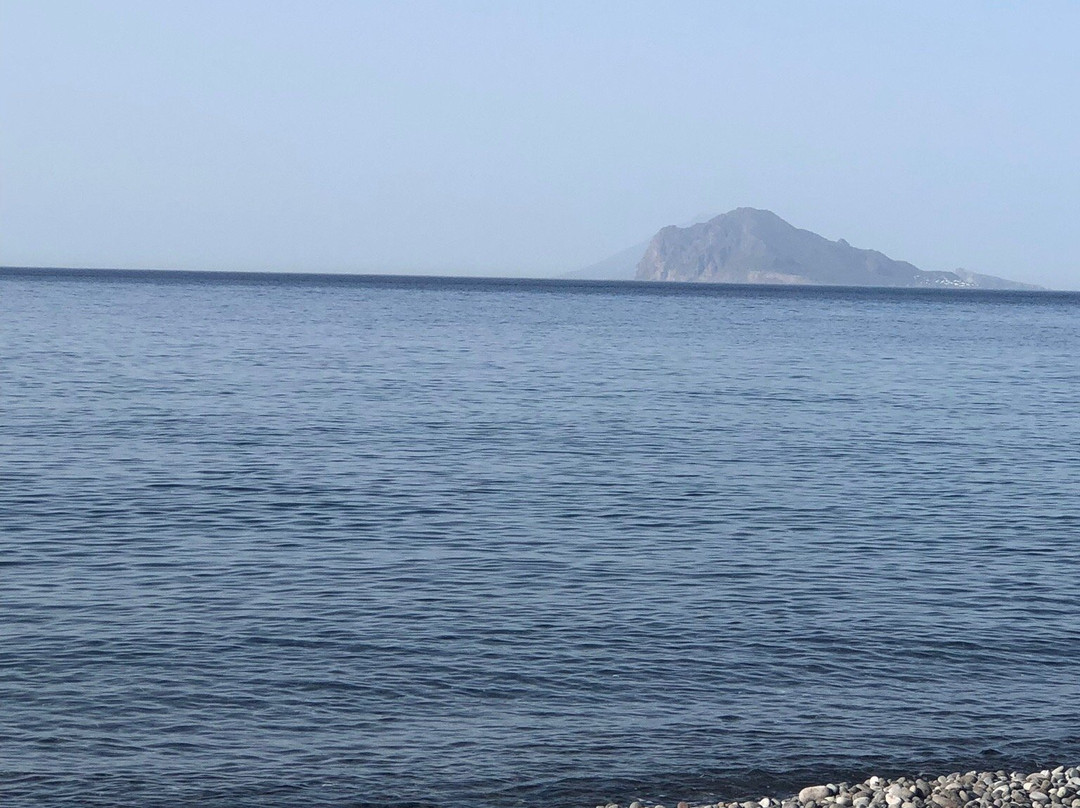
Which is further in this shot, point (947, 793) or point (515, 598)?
point (515, 598)

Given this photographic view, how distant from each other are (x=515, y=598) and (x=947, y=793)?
28.6 feet

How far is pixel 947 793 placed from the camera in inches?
532

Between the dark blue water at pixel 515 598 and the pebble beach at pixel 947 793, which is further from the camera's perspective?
the dark blue water at pixel 515 598

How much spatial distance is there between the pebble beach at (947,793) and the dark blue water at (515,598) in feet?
2.48

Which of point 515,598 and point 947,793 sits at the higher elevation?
point 515,598

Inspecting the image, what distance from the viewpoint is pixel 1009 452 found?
3953cm

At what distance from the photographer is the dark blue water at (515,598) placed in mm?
15023

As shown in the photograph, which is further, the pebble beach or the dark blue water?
the dark blue water

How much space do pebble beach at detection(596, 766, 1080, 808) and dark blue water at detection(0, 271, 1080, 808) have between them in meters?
0.76

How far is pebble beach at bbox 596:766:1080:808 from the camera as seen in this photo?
13.2 metres

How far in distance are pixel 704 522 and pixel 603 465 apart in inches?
303

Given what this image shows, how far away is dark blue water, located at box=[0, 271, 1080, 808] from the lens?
15.0 m

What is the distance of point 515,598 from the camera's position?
21.0m

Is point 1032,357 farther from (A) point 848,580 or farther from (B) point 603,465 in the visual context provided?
(A) point 848,580
